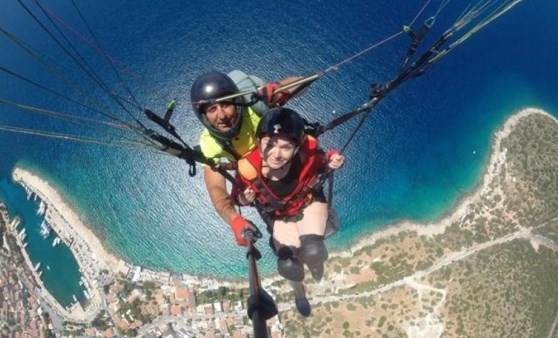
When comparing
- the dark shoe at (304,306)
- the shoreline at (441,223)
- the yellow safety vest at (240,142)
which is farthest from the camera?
the shoreline at (441,223)

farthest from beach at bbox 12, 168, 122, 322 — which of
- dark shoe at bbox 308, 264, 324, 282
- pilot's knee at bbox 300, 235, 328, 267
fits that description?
pilot's knee at bbox 300, 235, 328, 267

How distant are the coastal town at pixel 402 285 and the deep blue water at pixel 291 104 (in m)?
0.50

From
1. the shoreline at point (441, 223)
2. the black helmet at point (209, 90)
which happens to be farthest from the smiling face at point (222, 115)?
the shoreline at point (441, 223)

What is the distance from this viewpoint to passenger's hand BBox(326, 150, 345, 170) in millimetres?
3537

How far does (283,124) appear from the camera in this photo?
3.12 m

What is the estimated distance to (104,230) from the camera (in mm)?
12859

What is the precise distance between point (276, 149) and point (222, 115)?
43 cm

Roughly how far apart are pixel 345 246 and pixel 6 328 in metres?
9.06

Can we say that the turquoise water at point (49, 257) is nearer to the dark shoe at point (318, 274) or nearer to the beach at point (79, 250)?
the beach at point (79, 250)

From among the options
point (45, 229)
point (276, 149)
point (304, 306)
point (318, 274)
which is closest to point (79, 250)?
point (45, 229)

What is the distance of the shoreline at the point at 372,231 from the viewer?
11.6m

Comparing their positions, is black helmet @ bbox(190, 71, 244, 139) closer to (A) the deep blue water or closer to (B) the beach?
(A) the deep blue water

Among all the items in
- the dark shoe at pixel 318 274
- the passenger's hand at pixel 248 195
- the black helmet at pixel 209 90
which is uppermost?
the dark shoe at pixel 318 274

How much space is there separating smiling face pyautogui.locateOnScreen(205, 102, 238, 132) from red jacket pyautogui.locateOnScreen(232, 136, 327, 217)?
0.29 meters
